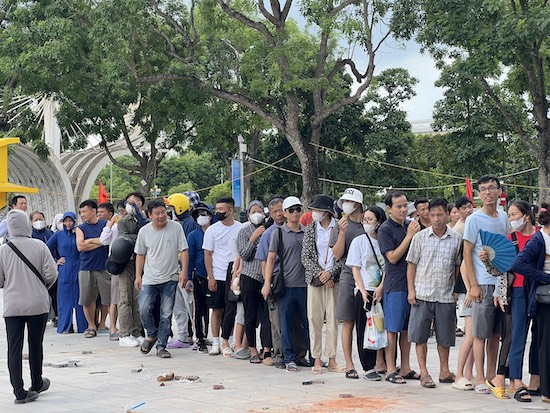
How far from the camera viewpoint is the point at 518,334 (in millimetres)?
8375

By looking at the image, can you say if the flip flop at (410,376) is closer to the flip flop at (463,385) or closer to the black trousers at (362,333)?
the black trousers at (362,333)

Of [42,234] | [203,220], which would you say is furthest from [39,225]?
[203,220]

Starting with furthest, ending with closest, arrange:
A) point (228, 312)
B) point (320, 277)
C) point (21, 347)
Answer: point (228, 312) → point (320, 277) → point (21, 347)

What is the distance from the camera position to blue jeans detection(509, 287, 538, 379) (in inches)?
328

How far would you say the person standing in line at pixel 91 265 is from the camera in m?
13.8

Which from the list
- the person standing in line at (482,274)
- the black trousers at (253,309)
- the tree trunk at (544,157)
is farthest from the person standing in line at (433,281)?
the tree trunk at (544,157)

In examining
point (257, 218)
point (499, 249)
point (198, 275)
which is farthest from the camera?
point (198, 275)

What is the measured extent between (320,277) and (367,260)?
0.61m

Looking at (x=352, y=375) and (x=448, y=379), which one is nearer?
(x=448, y=379)

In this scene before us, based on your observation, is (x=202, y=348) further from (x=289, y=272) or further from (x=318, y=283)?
(x=318, y=283)

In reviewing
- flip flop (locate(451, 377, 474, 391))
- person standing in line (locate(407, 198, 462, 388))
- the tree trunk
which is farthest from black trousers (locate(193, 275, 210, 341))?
the tree trunk

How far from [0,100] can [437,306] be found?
25.2 metres

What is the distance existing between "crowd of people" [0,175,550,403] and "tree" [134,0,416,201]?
1129 centimetres

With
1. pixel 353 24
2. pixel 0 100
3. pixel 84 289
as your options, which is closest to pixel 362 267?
pixel 84 289
